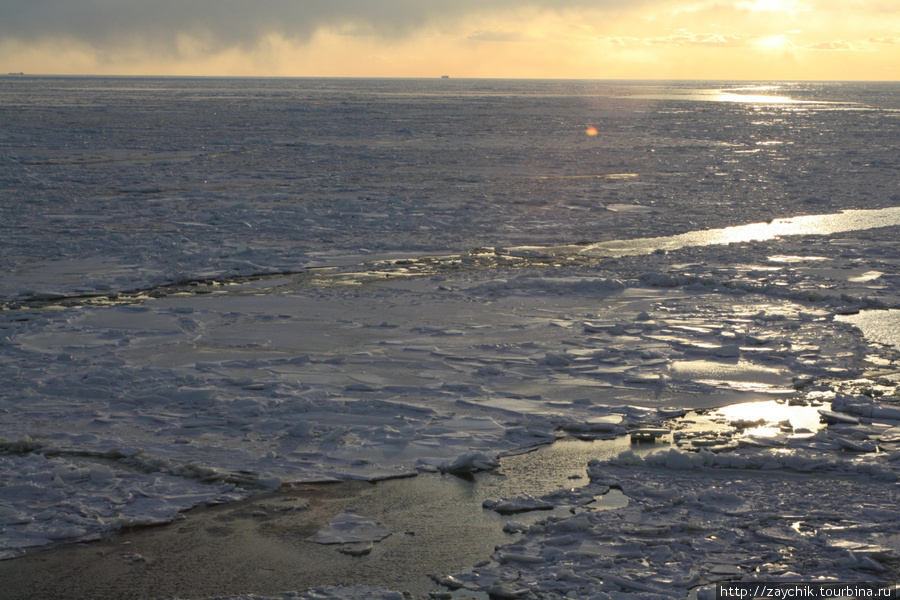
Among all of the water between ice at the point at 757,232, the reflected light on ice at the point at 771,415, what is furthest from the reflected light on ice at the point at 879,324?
the water between ice at the point at 757,232

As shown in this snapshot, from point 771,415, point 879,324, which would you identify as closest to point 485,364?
point 771,415

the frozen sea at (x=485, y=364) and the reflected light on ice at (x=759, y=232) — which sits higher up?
the reflected light on ice at (x=759, y=232)

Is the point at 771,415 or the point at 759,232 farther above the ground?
the point at 759,232

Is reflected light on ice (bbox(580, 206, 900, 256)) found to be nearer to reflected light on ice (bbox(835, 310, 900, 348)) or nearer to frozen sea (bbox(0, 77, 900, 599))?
frozen sea (bbox(0, 77, 900, 599))

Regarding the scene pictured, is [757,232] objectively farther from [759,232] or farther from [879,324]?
[879,324]

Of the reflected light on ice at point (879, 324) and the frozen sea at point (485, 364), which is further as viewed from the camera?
the reflected light on ice at point (879, 324)

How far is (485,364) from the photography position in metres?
5.99

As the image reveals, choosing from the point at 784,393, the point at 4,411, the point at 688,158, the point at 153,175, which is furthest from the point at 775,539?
the point at 688,158

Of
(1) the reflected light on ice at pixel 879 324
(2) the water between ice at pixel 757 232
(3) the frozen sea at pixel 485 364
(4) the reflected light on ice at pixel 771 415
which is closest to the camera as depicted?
(3) the frozen sea at pixel 485 364

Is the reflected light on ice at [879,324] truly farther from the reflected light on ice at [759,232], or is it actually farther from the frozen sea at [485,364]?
the reflected light on ice at [759,232]

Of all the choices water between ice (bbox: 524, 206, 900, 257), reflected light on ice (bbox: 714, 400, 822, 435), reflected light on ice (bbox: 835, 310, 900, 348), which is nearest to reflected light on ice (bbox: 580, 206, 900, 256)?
water between ice (bbox: 524, 206, 900, 257)

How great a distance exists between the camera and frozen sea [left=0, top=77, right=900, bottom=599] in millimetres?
3734

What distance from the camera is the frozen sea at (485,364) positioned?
3.73 metres

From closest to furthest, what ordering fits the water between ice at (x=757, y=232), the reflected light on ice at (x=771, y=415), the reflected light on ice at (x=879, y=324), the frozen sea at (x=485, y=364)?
the frozen sea at (x=485, y=364) → the reflected light on ice at (x=771, y=415) → the reflected light on ice at (x=879, y=324) → the water between ice at (x=757, y=232)
